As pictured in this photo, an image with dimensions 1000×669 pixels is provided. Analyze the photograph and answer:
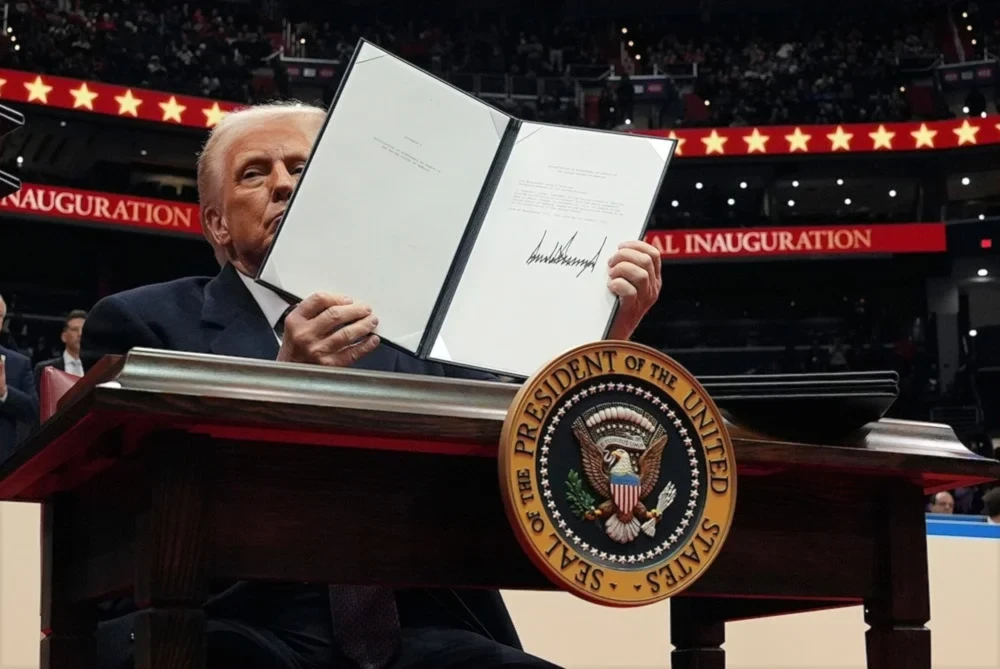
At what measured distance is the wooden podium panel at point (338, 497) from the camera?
0.78m

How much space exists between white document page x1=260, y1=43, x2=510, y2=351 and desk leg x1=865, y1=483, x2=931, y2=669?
431 mm

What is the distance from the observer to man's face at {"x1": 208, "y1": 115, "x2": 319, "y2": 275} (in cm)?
138

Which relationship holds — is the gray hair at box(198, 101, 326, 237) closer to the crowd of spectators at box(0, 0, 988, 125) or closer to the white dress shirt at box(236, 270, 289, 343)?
the white dress shirt at box(236, 270, 289, 343)

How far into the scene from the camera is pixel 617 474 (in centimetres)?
85

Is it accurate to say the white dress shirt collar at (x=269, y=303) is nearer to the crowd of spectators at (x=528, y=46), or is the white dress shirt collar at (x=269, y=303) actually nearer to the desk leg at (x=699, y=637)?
the desk leg at (x=699, y=637)

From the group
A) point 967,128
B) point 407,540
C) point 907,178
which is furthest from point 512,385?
point 907,178

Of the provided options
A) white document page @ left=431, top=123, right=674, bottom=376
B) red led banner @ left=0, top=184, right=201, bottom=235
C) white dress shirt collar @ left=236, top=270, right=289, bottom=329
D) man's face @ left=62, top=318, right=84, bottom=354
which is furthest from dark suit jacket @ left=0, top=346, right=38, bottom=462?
red led banner @ left=0, top=184, right=201, bottom=235

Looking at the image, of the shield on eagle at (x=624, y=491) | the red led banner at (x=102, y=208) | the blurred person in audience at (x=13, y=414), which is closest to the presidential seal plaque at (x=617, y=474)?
the shield on eagle at (x=624, y=491)

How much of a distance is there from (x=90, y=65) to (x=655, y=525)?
45.1ft

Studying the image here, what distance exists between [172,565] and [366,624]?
13.6 inches

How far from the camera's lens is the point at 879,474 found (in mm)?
1005

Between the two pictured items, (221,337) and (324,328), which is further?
(221,337)

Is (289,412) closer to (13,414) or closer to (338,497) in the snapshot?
(338,497)
